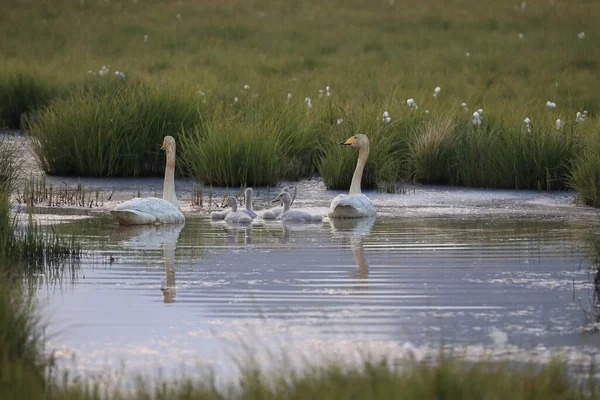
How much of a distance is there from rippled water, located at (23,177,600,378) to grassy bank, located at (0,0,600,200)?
3.95m

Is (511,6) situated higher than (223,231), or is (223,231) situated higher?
(511,6)

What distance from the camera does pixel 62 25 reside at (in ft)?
122

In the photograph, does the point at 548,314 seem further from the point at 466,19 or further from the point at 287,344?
the point at 466,19

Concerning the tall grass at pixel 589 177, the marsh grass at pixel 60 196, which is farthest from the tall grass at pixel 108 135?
the tall grass at pixel 589 177

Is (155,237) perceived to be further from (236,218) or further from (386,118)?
(386,118)

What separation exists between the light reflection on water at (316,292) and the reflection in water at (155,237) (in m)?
0.02

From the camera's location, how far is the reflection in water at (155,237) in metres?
10.4

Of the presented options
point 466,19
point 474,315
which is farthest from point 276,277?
point 466,19

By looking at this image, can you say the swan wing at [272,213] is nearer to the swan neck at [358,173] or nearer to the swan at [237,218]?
the swan at [237,218]

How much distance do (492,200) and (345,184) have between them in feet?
7.89

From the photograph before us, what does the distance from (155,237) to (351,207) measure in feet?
8.20

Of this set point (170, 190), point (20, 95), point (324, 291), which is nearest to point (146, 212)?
point (170, 190)

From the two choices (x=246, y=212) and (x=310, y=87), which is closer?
(x=246, y=212)

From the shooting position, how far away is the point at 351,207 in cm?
1348
